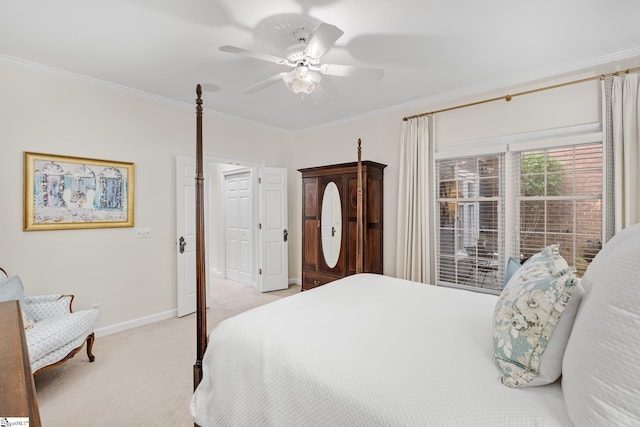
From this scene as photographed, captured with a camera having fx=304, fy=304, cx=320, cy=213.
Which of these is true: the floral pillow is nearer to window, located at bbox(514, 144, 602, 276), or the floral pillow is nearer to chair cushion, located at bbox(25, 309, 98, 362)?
window, located at bbox(514, 144, 602, 276)

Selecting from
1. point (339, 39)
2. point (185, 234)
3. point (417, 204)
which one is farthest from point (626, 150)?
point (185, 234)

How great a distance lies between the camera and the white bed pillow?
741 mm

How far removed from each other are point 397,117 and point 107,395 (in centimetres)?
404

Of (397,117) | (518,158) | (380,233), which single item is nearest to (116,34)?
(397,117)

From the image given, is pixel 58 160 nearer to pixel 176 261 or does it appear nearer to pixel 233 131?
pixel 176 261

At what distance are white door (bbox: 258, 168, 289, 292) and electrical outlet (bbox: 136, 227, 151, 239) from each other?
1.65 metres

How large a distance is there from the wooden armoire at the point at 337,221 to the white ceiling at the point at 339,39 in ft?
3.72

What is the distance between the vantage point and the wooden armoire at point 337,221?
3.89 meters

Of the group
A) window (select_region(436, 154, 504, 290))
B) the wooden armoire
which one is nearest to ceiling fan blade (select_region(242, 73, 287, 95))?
the wooden armoire

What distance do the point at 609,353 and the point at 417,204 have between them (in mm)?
2970

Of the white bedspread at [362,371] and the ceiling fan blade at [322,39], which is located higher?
the ceiling fan blade at [322,39]

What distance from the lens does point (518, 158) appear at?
3164 mm

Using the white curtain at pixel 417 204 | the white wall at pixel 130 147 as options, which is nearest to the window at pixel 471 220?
the white curtain at pixel 417 204

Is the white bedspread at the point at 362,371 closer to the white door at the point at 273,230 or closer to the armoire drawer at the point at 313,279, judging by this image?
the armoire drawer at the point at 313,279
